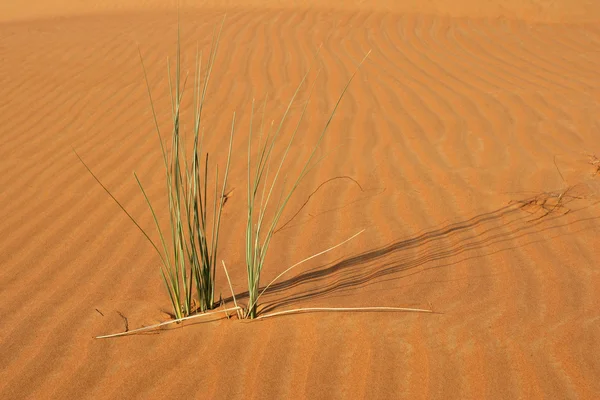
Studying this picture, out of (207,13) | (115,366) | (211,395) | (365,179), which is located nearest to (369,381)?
(211,395)

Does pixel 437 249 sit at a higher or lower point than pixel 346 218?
lower

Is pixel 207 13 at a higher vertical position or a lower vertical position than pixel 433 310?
higher

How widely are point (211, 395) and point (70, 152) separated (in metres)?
3.03

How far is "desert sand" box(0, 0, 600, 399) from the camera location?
2176 millimetres

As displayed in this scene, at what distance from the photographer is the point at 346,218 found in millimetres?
3568

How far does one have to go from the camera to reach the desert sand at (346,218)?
218cm

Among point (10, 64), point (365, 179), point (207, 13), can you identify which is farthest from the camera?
point (207, 13)

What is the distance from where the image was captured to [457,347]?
222 centimetres

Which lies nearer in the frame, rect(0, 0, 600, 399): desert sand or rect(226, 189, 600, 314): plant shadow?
rect(0, 0, 600, 399): desert sand

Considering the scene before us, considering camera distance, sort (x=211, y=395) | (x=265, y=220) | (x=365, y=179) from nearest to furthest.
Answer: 1. (x=211, y=395)
2. (x=265, y=220)
3. (x=365, y=179)

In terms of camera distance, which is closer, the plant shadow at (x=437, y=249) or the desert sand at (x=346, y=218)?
the desert sand at (x=346, y=218)

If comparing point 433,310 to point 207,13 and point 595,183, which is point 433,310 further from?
point 207,13

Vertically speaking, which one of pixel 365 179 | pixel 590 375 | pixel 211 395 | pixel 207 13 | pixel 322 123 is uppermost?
pixel 207 13

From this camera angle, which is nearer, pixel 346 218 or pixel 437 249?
pixel 437 249
